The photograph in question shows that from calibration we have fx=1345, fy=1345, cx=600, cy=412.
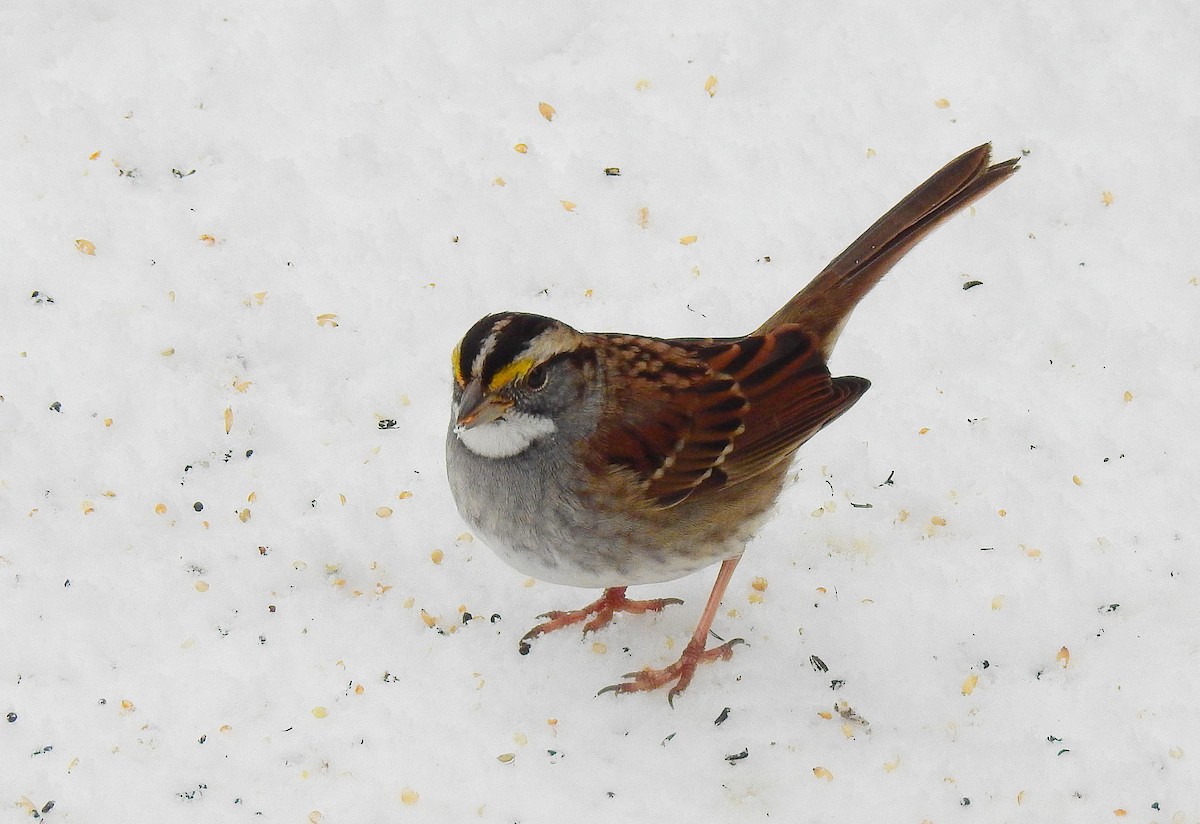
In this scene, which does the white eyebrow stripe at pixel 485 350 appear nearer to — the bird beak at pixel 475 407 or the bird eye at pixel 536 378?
the bird beak at pixel 475 407

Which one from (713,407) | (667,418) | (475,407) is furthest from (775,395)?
(475,407)

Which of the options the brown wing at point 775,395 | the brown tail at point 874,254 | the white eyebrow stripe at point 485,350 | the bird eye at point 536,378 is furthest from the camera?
the brown tail at point 874,254

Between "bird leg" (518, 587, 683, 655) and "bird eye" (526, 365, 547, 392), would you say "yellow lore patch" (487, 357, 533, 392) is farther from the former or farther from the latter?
"bird leg" (518, 587, 683, 655)

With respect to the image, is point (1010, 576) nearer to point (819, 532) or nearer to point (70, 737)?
point (819, 532)

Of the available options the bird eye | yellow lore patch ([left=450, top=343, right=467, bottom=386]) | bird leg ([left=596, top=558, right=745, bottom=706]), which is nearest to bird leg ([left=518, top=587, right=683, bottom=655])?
bird leg ([left=596, top=558, right=745, bottom=706])

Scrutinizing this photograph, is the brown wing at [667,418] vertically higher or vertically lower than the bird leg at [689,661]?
higher

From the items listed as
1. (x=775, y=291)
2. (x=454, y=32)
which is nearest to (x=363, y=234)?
(x=454, y=32)

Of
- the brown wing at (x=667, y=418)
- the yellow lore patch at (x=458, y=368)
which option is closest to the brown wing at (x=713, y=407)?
the brown wing at (x=667, y=418)
